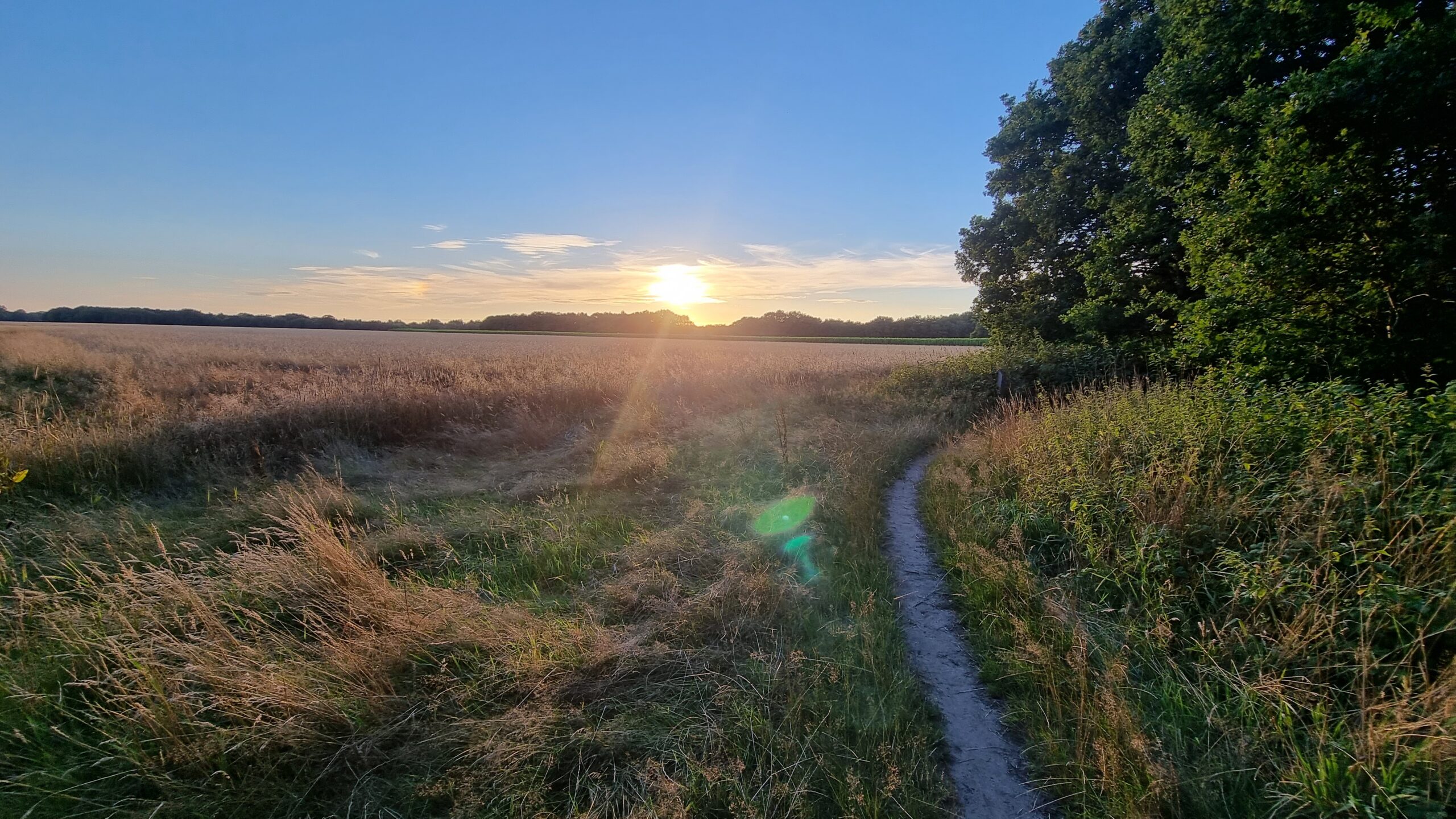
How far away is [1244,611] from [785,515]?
4336mm

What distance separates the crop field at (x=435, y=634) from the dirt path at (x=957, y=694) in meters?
0.21

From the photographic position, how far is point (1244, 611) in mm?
3510

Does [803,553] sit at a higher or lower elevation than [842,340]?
lower

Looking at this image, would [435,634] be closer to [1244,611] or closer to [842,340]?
[1244,611]

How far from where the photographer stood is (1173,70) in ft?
35.9

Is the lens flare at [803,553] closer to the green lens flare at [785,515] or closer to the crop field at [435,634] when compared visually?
the crop field at [435,634]

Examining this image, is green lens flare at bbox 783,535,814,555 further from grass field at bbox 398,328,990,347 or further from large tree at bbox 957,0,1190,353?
grass field at bbox 398,328,990,347

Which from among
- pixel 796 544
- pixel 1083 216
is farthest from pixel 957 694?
pixel 1083 216

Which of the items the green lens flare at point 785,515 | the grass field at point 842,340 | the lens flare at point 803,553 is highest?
the grass field at point 842,340

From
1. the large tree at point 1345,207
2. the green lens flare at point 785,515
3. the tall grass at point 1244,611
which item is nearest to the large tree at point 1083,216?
the large tree at point 1345,207

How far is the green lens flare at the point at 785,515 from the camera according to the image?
636 centimetres

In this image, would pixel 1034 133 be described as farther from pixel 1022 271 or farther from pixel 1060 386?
pixel 1060 386

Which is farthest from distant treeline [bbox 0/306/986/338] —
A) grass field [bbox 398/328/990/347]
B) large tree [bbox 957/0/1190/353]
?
large tree [bbox 957/0/1190/353]

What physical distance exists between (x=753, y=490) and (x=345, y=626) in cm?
534
